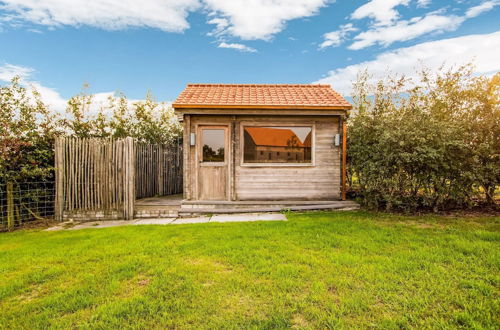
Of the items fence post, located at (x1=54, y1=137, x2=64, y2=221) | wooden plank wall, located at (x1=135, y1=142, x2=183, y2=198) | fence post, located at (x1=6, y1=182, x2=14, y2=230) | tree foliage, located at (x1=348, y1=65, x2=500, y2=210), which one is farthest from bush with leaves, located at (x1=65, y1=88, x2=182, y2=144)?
tree foliage, located at (x1=348, y1=65, x2=500, y2=210)

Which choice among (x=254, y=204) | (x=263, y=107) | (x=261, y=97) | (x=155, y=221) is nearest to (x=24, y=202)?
(x=155, y=221)

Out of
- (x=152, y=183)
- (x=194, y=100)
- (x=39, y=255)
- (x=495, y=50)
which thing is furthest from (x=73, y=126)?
(x=495, y=50)

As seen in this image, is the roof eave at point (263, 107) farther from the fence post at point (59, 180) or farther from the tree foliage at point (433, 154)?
the fence post at point (59, 180)

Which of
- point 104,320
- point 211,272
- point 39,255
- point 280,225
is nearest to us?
point 104,320

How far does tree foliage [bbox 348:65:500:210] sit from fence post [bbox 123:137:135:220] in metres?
6.43

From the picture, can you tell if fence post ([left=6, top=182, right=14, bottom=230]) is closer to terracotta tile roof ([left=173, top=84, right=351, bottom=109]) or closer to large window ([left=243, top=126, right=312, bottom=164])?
terracotta tile roof ([left=173, top=84, right=351, bottom=109])

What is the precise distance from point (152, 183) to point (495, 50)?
479 inches

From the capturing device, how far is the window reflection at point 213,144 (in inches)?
309

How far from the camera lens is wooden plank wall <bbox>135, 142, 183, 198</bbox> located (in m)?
9.19

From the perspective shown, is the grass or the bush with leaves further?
the bush with leaves

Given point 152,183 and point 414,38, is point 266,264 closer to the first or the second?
point 152,183

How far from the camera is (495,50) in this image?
7.53 m

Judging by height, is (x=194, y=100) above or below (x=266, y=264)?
above

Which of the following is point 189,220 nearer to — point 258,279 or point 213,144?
point 213,144
